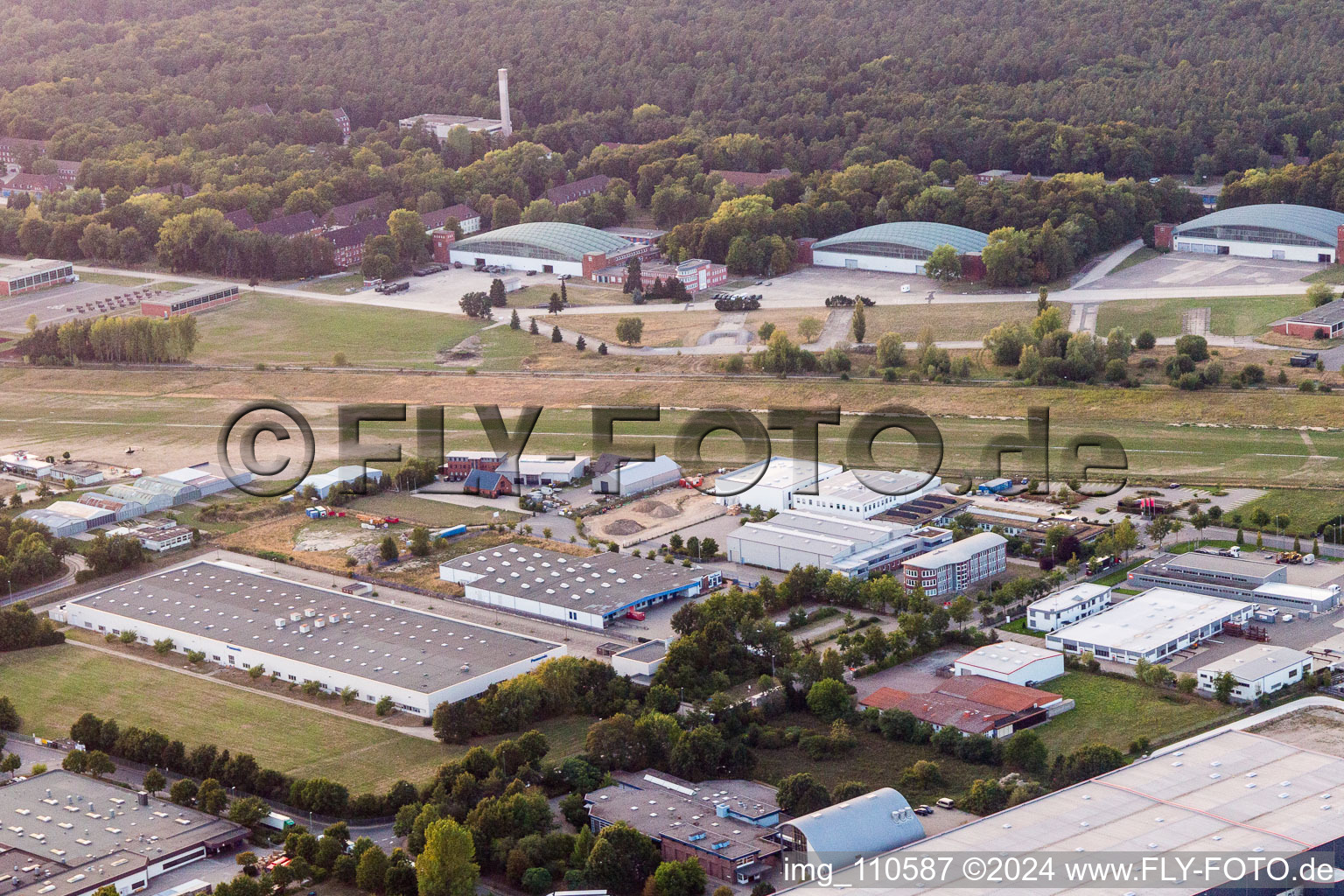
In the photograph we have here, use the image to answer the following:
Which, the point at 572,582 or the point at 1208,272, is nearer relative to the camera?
the point at 572,582

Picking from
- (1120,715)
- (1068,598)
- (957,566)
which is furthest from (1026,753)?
(957,566)

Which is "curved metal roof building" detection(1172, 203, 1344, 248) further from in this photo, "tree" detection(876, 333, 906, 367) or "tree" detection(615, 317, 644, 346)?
"tree" detection(615, 317, 644, 346)

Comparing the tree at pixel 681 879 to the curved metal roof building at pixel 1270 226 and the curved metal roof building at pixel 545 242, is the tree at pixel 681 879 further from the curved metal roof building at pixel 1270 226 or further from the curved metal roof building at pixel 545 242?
the curved metal roof building at pixel 1270 226

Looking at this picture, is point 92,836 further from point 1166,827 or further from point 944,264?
point 944,264

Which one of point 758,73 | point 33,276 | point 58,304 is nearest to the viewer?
point 58,304

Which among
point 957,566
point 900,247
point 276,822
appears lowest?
point 276,822

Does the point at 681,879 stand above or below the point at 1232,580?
below

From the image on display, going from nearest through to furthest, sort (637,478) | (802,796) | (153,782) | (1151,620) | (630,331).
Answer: (802,796)
(153,782)
(1151,620)
(637,478)
(630,331)
